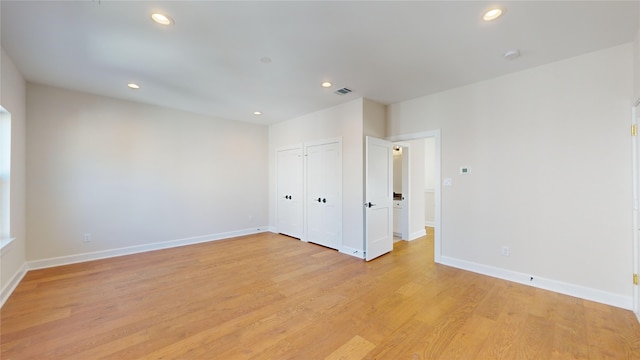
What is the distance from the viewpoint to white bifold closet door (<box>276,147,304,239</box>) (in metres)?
5.60

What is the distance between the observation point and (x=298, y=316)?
245cm

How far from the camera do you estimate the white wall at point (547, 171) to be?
264 centimetres

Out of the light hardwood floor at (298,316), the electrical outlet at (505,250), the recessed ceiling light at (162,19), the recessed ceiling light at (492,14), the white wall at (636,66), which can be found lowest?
the light hardwood floor at (298,316)

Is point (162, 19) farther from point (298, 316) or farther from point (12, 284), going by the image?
point (12, 284)

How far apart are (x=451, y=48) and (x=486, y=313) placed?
278 cm

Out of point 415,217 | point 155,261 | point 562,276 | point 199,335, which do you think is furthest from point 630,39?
point 155,261

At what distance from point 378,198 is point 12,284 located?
5065mm

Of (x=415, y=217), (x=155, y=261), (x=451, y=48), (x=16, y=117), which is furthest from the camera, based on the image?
(x=415, y=217)

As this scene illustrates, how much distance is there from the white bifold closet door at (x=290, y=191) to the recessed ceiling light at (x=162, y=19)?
3.54 m

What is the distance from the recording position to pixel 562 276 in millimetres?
2916

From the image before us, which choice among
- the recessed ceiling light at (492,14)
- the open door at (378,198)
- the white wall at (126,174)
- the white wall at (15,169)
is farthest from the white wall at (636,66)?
the white wall at (15,169)

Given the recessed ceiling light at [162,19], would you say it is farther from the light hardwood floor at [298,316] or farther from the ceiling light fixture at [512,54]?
the ceiling light fixture at [512,54]

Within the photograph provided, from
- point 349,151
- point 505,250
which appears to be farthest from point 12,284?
point 505,250

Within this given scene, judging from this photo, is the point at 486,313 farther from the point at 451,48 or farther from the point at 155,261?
the point at 155,261
